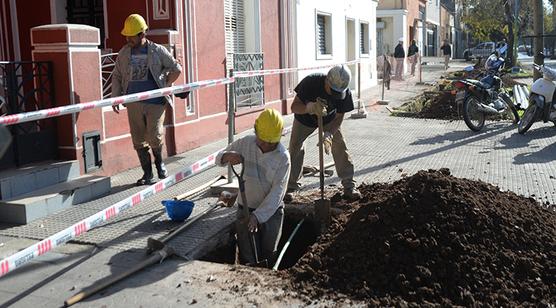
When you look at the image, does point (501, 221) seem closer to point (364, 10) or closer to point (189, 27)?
point (189, 27)

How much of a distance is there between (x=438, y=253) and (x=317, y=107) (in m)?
1.87

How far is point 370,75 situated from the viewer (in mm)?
22656

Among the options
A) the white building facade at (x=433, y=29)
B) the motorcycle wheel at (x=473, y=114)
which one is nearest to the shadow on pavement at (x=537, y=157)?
the motorcycle wheel at (x=473, y=114)

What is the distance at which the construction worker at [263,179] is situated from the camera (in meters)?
4.98

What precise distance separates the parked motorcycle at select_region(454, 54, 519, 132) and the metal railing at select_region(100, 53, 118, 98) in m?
6.30

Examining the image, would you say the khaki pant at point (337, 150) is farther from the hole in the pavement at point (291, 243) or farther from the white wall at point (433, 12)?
the white wall at point (433, 12)

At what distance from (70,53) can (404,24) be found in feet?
95.8

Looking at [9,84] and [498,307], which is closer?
[498,307]

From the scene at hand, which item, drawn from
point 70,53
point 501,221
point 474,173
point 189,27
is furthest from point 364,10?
point 501,221

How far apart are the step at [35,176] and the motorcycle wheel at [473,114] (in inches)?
281

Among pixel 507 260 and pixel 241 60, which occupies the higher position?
pixel 241 60

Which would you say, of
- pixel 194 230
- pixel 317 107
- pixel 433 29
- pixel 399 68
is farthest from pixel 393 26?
pixel 194 230

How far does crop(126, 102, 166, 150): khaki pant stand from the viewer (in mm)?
7094

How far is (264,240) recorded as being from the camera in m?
5.38
